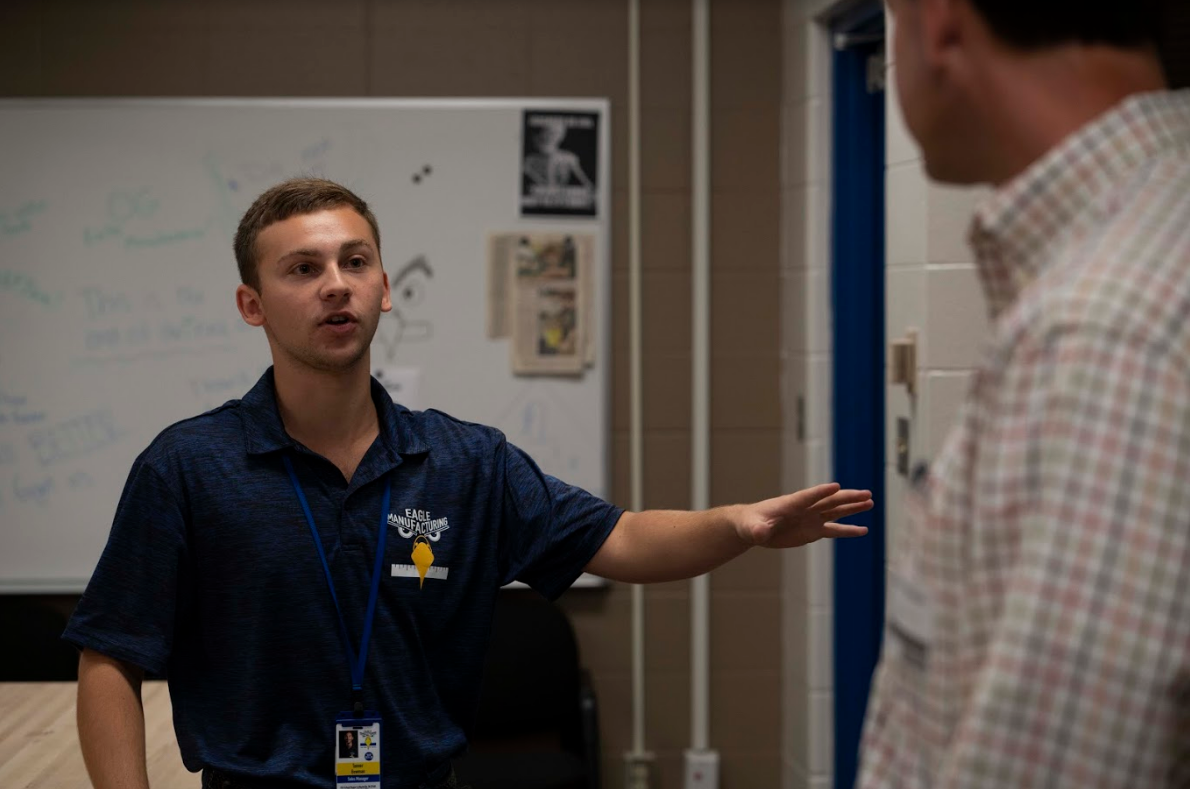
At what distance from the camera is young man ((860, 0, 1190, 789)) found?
0.77 metres

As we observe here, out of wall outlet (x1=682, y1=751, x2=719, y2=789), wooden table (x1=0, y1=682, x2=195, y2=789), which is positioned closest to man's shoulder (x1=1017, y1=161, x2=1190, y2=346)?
wooden table (x1=0, y1=682, x2=195, y2=789)

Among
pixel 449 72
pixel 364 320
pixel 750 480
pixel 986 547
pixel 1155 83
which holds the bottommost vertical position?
pixel 750 480

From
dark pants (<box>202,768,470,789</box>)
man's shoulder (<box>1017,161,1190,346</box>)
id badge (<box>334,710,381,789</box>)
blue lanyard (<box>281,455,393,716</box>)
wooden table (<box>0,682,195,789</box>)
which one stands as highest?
man's shoulder (<box>1017,161,1190,346</box>)

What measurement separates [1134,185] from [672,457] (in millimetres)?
2855

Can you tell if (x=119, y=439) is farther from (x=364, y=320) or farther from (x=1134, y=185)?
(x=1134, y=185)

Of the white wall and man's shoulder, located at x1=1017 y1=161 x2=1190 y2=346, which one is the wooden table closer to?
the white wall

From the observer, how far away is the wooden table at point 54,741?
2.11 m

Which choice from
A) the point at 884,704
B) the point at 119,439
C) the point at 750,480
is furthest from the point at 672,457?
the point at 884,704

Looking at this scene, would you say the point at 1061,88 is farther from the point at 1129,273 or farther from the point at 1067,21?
the point at 1129,273

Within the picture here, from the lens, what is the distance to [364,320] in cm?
188

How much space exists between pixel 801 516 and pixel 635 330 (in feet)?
6.45

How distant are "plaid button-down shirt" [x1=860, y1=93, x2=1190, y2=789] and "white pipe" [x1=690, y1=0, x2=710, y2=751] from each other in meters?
2.74

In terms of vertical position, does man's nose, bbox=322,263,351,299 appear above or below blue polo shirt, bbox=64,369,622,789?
above

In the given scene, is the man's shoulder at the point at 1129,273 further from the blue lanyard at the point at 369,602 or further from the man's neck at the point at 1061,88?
→ the blue lanyard at the point at 369,602
